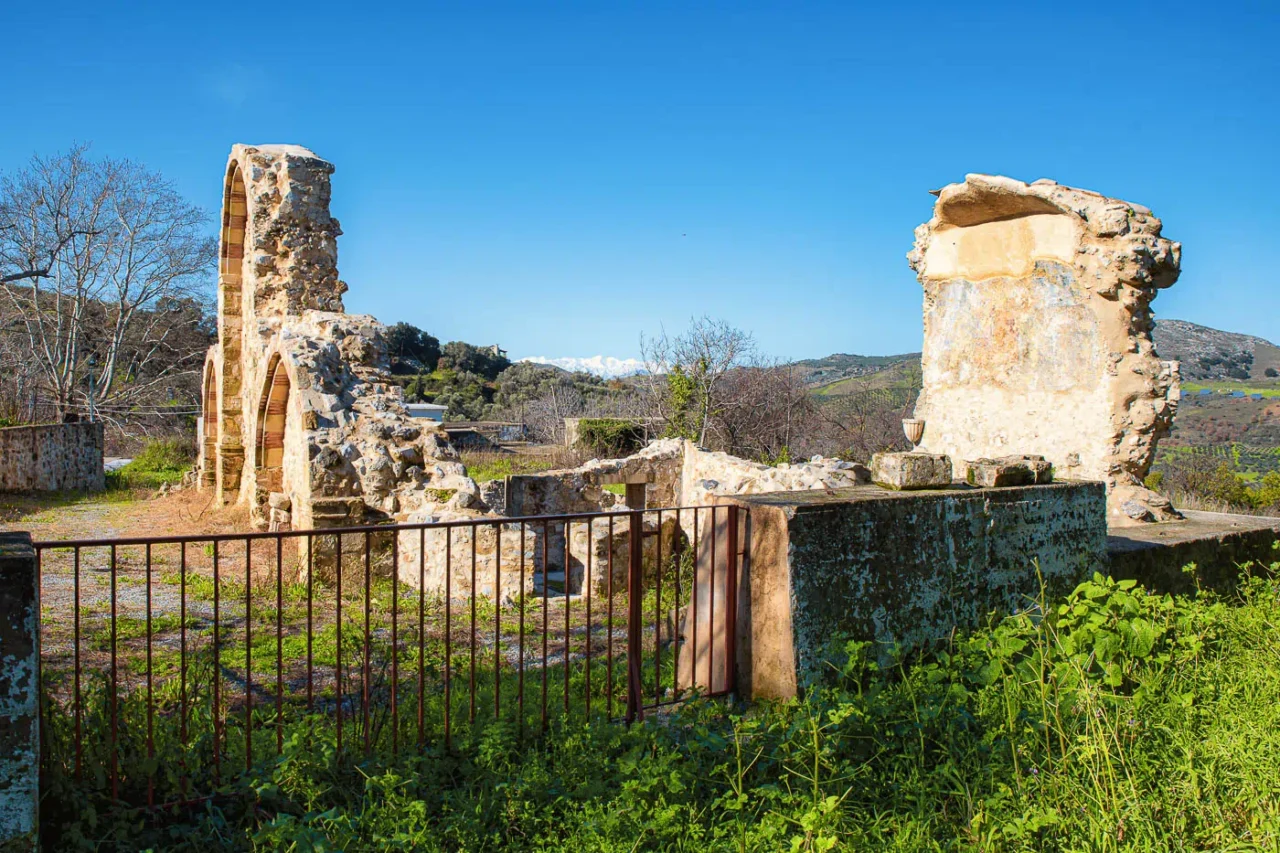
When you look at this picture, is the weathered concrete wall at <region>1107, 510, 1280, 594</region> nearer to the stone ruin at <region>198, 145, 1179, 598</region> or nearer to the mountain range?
the stone ruin at <region>198, 145, 1179, 598</region>

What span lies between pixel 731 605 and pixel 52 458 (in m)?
17.3

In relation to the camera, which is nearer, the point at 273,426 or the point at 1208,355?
the point at 273,426

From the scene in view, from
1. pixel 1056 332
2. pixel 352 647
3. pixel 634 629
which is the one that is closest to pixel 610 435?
pixel 1056 332

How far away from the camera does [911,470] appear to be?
16.0ft

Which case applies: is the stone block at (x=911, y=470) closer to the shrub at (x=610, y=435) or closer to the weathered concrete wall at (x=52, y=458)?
the weathered concrete wall at (x=52, y=458)

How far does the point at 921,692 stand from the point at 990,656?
68 centimetres

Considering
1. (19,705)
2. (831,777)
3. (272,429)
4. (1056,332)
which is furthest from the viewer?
(272,429)

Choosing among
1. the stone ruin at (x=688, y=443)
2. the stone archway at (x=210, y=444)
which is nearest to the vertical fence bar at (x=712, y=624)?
the stone ruin at (x=688, y=443)

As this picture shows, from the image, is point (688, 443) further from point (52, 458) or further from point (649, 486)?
point (52, 458)

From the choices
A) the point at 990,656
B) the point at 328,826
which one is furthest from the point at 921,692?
the point at 328,826

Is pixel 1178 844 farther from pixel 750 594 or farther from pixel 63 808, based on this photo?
pixel 63 808

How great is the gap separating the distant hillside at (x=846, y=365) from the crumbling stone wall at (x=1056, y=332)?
35800 mm

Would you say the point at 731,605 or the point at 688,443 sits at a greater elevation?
the point at 688,443

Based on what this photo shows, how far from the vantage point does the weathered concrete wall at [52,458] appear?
15773mm
